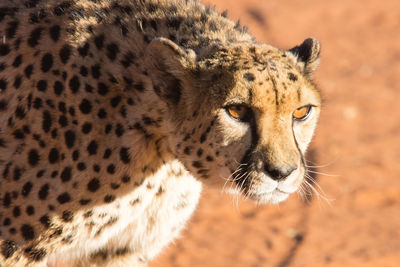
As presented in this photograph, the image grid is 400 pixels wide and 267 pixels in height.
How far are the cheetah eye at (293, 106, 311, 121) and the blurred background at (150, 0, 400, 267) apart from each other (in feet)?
1.07

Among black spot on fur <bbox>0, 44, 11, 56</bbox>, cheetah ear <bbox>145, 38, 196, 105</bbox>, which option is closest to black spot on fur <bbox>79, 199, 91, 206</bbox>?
cheetah ear <bbox>145, 38, 196, 105</bbox>

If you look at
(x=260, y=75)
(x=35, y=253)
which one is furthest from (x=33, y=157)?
(x=260, y=75)

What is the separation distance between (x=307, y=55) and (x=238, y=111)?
513 mm

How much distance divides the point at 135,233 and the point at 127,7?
3.58 ft

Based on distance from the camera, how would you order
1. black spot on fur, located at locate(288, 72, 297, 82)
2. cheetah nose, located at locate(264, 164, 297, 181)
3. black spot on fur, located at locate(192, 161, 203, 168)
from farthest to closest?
black spot on fur, located at locate(192, 161, 203, 168) < black spot on fur, located at locate(288, 72, 297, 82) < cheetah nose, located at locate(264, 164, 297, 181)

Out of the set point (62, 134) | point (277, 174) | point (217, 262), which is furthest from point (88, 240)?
point (217, 262)

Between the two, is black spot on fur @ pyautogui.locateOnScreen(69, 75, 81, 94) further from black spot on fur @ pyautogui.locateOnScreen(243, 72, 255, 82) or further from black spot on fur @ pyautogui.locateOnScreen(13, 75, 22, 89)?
black spot on fur @ pyautogui.locateOnScreen(243, 72, 255, 82)

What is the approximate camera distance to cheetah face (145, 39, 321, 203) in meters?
2.63

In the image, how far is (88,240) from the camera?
311cm

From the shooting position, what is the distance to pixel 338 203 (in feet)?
17.0

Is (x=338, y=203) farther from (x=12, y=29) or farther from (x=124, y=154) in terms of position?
(x=12, y=29)

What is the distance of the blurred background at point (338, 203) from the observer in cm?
462

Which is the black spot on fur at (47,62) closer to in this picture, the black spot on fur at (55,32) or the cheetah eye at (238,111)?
the black spot on fur at (55,32)

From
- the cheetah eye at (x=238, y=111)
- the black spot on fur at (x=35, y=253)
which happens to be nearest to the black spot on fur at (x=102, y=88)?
the cheetah eye at (x=238, y=111)
